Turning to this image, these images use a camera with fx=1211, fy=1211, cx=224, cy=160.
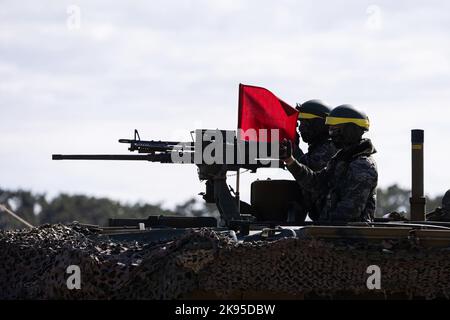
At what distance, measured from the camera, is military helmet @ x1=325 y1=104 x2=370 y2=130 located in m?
11.0

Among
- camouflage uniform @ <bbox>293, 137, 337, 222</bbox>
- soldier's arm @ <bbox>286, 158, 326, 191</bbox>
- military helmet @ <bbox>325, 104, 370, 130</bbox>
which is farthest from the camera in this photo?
camouflage uniform @ <bbox>293, 137, 337, 222</bbox>

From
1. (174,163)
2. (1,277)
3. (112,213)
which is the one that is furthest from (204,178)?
(112,213)

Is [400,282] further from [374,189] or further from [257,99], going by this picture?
[257,99]

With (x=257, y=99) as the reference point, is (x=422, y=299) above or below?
below

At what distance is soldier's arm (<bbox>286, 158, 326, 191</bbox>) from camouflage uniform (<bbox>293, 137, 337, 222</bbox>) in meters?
0.30

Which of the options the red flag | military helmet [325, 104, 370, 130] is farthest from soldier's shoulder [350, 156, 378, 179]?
the red flag

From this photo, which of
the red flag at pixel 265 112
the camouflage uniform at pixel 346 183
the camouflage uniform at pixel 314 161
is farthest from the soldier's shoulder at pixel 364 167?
the red flag at pixel 265 112

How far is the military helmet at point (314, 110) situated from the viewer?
12500 mm

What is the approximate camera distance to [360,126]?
36.2 feet

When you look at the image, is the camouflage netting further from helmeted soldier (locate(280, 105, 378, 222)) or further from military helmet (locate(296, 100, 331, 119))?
military helmet (locate(296, 100, 331, 119))

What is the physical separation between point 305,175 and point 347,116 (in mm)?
658

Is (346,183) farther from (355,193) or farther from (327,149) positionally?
(327,149)
